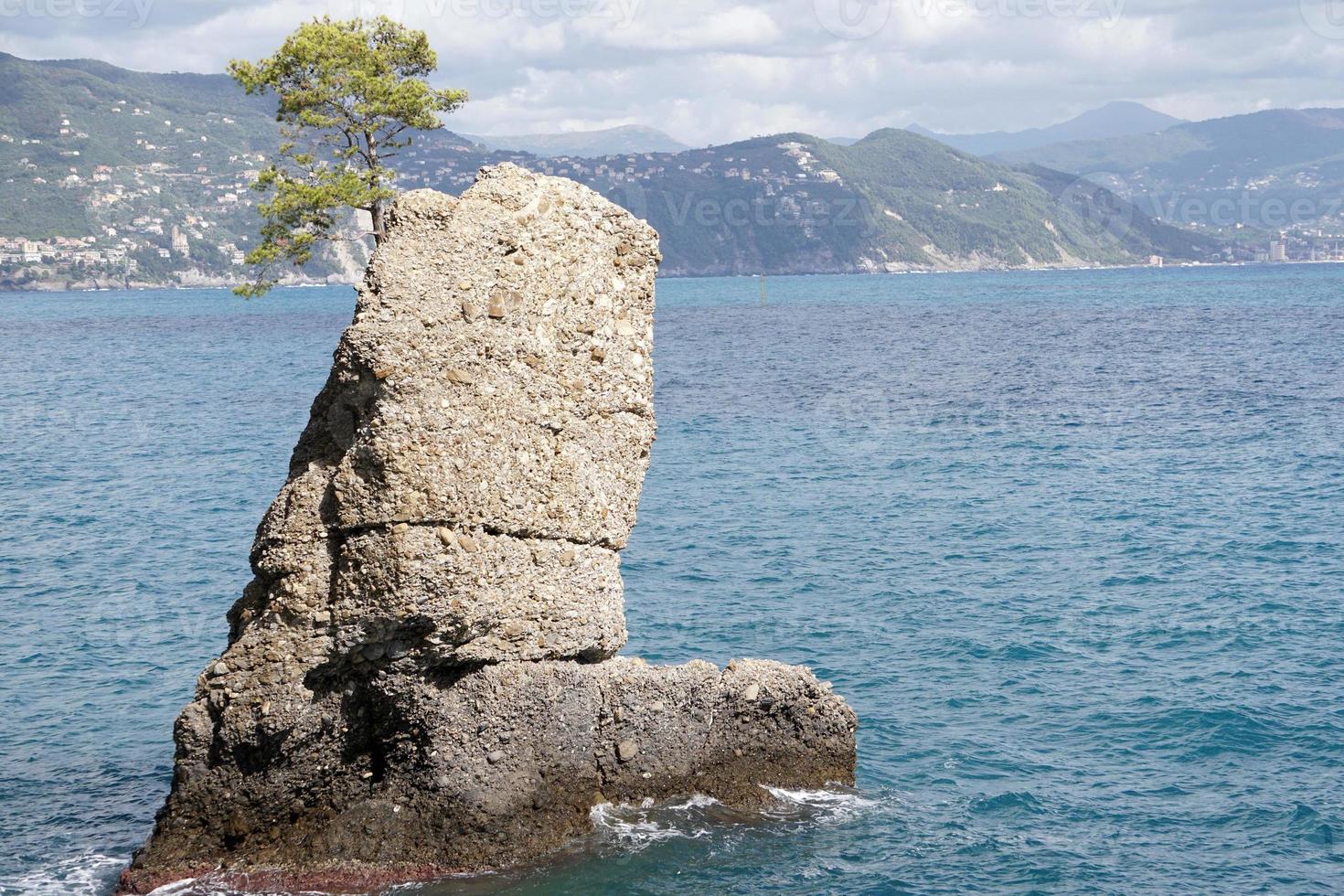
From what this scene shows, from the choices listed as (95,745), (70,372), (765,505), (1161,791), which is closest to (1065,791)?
(1161,791)

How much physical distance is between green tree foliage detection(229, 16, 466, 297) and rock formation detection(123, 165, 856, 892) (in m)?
11.4

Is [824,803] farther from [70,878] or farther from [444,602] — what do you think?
[70,878]

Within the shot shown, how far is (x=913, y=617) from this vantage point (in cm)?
2481

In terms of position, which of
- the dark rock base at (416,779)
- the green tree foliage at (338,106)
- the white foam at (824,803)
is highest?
the green tree foliage at (338,106)

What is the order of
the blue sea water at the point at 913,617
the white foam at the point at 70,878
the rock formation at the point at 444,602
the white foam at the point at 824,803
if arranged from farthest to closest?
the white foam at the point at 824,803
the blue sea water at the point at 913,617
the white foam at the point at 70,878
the rock formation at the point at 444,602

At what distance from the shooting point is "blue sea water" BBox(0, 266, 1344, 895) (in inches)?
614

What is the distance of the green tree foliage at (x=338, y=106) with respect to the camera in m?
26.3

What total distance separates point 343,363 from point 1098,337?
90262mm

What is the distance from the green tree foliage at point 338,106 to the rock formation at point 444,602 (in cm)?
1136

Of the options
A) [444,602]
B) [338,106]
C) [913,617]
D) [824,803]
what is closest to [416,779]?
[444,602]

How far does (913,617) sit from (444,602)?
12854 millimetres

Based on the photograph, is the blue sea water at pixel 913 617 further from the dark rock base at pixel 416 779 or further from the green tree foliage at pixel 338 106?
the green tree foliage at pixel 338 106

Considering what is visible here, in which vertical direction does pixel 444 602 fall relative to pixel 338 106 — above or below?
below

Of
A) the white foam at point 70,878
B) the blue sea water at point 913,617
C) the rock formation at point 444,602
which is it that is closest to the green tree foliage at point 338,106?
the blue sea water at point 913,617
